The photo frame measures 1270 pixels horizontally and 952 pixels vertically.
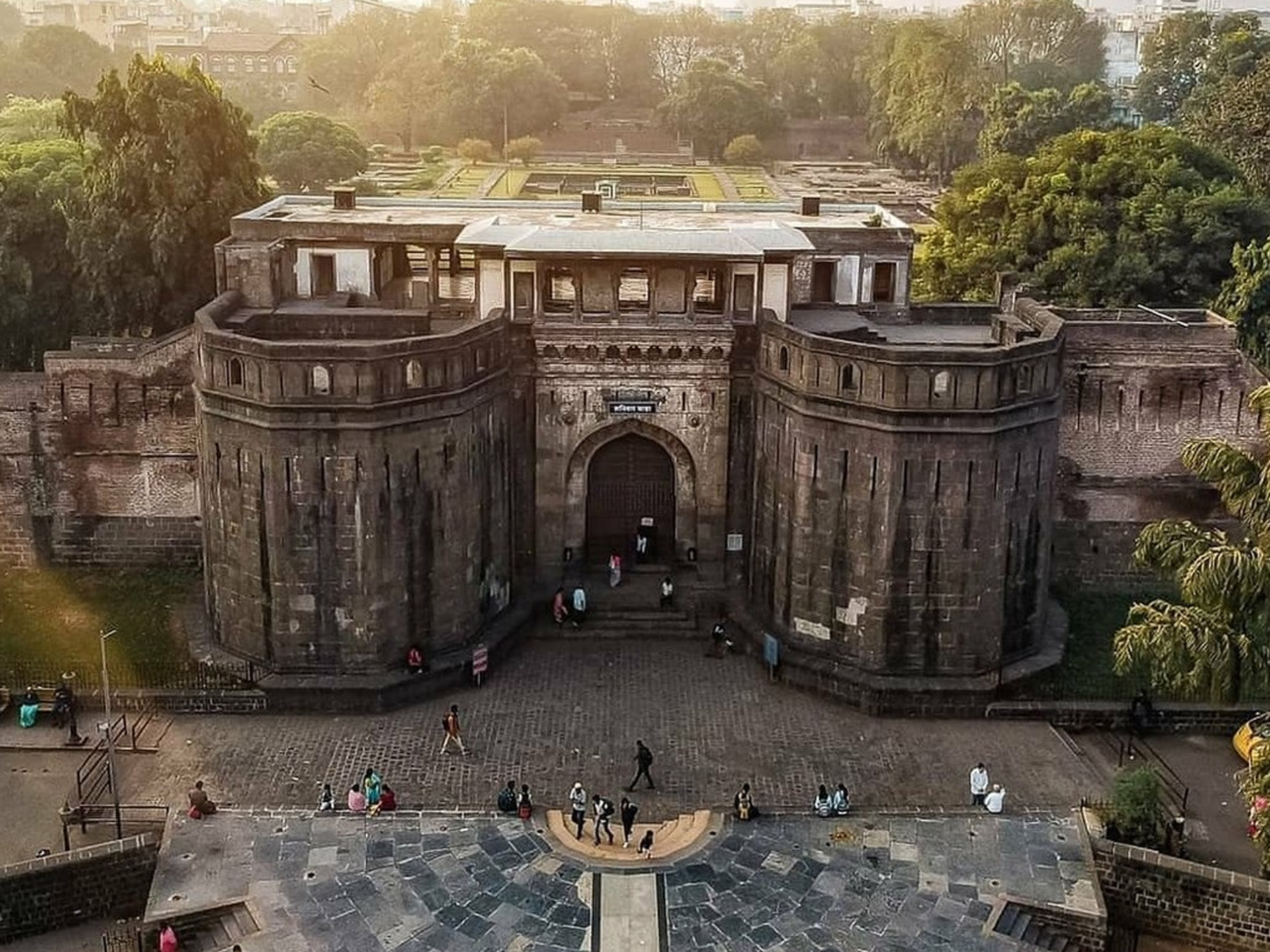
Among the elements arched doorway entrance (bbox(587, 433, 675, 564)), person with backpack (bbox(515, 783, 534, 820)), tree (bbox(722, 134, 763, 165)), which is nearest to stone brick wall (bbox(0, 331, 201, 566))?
arched doorway entrance (bbox(587, 433, 675, 564))

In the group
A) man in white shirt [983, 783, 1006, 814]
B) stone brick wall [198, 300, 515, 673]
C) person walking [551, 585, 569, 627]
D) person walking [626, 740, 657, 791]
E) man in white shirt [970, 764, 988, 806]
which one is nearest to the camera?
man in white shirt [983, 783, 1006, 814]

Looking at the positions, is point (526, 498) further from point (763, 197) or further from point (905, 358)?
point (763, 197)

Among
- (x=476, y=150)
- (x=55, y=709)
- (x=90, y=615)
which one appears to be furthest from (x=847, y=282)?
(x=476, y=150)

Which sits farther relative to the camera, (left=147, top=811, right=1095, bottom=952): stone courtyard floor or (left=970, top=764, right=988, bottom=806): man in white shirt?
(left=970, top=764, right=988, bottom=806): man in white shirt

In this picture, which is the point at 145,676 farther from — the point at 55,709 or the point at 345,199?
the point at 345,199

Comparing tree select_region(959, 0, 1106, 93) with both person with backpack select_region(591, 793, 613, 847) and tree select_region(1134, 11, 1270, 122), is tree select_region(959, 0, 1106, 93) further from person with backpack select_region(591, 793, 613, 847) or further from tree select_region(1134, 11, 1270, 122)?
person with backpack select_region(591, 793, 613, 847)

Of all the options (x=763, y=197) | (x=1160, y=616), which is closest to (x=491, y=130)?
(x=763, y=197)
